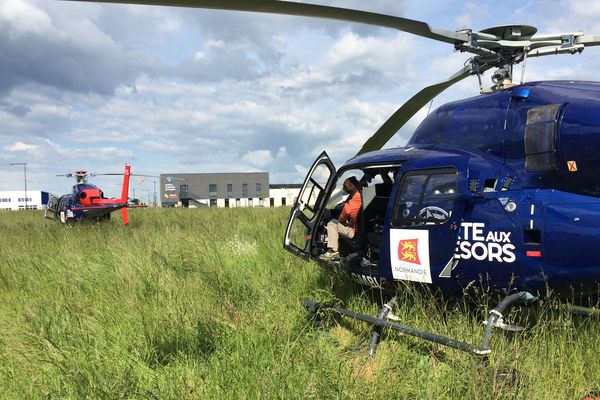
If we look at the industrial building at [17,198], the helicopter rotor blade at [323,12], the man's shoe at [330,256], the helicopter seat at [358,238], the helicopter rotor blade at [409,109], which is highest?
the helicopter rotor blade at [323,12]

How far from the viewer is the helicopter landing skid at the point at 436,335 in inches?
147

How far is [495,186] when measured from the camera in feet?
14.6

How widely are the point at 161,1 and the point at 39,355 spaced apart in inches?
138

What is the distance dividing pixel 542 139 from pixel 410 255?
1.71m

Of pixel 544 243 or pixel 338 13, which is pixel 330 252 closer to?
pixel 544 243

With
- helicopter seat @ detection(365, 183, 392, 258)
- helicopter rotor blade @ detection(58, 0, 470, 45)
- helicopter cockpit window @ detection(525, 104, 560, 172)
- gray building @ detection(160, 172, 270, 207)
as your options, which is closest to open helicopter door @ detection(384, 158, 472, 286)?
helicopter cockpit window @ detection(525, 104, 560, 172)

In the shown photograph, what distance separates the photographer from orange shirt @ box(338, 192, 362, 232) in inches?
253

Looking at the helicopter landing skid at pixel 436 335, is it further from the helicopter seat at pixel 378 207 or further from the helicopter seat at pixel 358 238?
the helicopter seat at pixel 378 207

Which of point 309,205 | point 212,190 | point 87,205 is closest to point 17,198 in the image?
point 212,190

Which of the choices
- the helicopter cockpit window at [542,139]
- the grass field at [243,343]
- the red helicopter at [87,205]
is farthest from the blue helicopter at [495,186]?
the red helicopter at [87,205]

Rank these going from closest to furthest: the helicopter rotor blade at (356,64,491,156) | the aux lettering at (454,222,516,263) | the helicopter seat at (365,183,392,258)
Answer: the aux lettering at (454,222,516,263) < the helicopter rotor blade at (356,64,491,156) < the helicopter seat at (365,183,392,258)

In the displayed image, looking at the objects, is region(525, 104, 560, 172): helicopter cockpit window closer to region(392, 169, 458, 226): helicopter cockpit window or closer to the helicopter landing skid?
region(392, 169, 458, 226): helicopter cockpit window

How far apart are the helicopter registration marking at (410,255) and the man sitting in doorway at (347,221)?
4.11 ft

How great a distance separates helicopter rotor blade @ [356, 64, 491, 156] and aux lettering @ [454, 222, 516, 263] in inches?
92.9
